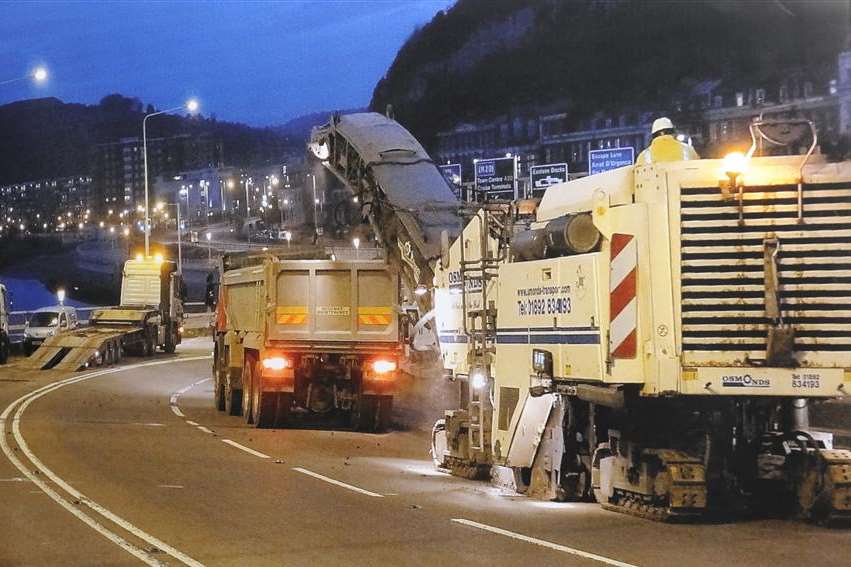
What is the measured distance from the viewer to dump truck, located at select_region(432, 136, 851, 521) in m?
9.62

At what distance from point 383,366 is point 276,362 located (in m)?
1.86

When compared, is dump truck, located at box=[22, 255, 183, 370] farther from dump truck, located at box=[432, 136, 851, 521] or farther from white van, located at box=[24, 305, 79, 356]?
dump truck, located at box=[432, 136, 851, 521]

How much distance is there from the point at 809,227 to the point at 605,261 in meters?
1.71

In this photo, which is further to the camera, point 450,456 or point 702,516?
point 450,456

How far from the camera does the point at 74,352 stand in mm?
35750

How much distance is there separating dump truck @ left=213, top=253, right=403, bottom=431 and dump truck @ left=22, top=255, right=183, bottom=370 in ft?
54.9

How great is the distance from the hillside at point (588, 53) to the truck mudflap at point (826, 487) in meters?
73.1

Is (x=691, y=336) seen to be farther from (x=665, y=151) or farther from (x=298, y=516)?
(x=298, y=516)

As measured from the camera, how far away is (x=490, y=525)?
10156 mm

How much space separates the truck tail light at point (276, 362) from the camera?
2011 cm

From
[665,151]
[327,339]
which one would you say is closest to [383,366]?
[327,339]

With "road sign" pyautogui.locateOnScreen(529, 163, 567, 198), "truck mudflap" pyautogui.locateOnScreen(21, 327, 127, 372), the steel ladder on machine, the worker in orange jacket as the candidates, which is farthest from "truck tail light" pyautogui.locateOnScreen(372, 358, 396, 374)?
"road sign" pyautogui.locateOnScreen(529, 163, 567, 198)

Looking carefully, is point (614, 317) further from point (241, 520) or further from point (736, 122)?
point (736, 122)

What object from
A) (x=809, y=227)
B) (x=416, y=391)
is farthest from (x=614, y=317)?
(x=416, y=391)
